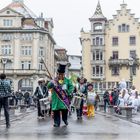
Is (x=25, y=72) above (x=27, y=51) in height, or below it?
below

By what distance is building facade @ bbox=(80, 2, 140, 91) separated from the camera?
104m

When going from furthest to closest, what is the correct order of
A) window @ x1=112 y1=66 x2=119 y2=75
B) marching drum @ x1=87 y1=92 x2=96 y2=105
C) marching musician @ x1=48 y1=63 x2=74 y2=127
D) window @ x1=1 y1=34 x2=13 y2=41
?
window @ x1=1 y1=34 x2=13 y2=41, window @ x1=112 y1=66 x2=119 y2=75, marching drum @ x1=87 y1=92 x2=96 y2=105, marching musician @ x1=48 y1=63 x2=74 y2=127

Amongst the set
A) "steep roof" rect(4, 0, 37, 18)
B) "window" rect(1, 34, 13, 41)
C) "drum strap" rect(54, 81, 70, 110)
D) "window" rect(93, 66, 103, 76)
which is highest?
"steep roof" rect(4, 0, 37, 18)

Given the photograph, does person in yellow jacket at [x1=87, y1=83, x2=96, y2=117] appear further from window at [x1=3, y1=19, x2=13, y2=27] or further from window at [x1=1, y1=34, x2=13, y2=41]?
window at [x1=1, y1=34, x2=13, y2=41]

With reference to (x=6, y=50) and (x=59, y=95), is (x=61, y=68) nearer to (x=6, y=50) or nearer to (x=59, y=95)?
(x=59, y=95)

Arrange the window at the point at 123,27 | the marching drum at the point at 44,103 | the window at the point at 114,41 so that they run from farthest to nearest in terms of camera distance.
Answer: the window at the point at 114,41
the window at the point at 123,27
the marching drum at the point at 44,103

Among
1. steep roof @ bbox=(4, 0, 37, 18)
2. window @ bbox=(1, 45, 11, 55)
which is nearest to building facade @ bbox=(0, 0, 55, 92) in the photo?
window @ bbox=(1, 45, 11, 55)

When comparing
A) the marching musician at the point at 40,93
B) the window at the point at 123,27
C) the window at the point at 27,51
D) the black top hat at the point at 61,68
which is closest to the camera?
the black top hat at the point at 61,68

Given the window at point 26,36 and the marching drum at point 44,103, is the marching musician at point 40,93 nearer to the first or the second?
the marching drum at point 44,103

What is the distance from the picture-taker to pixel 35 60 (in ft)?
362

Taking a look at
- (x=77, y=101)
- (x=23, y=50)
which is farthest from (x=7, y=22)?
(x=77, y=101)

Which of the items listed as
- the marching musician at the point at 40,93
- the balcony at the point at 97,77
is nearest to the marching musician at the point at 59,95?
the marching musician at the point at 40,93

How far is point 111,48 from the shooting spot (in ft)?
344

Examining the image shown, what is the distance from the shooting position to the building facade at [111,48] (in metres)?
104
